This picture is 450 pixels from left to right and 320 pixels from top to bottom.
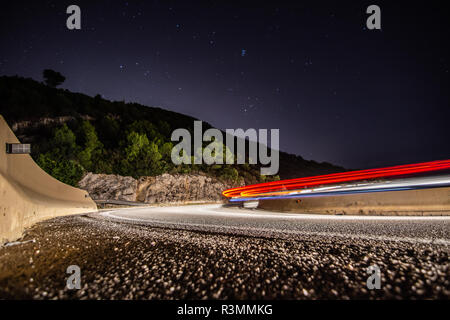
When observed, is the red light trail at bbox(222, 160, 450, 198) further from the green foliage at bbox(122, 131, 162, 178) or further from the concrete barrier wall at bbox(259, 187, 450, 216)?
the green foliage at bbox(122, 131, 162, 178)

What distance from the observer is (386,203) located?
782 centimetres

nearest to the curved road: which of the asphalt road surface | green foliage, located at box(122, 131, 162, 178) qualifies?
the asphalt road surface

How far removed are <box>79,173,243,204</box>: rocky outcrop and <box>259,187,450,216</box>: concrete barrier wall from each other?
26.9 metres

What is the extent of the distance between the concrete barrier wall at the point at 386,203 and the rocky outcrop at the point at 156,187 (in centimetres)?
2695

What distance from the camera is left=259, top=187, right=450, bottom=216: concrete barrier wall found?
7082 millimetres

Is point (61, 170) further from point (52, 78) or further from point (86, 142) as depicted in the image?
point (52, 78)

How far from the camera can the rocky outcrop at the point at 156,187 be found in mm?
28859

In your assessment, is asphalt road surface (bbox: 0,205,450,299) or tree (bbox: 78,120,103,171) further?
tree (bbox: 78,120,103,171)

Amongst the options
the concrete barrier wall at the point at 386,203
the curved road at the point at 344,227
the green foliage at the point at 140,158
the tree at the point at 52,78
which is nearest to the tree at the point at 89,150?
the green foliage at the point at 140,158

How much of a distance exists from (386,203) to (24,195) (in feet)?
38.9

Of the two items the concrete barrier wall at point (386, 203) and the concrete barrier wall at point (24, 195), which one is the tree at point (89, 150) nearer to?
the concrete barrier wall at point (24, 195)

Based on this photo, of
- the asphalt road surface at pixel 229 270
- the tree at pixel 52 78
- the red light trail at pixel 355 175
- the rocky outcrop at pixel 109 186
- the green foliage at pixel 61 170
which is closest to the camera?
the asphalt road surface at pixel 229 270
